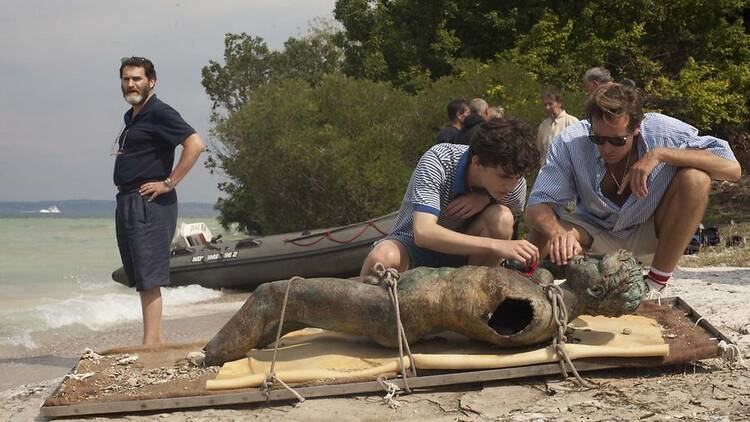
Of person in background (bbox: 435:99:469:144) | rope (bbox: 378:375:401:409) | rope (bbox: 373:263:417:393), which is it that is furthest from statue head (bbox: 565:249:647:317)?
person in background (bbox: 435:99:469:144)

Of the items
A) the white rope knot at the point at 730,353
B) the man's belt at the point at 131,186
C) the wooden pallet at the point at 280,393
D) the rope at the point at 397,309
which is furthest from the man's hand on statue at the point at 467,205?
the man's belt at the point at 131,186

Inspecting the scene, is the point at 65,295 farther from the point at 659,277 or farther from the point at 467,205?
the point at 659,277

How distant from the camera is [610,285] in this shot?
3.84 meters

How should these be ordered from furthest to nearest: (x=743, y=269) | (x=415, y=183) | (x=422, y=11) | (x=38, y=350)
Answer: (x=422, y=11) → (x=38, y=350) → (x=743, y=269) → (x=415, y=183)

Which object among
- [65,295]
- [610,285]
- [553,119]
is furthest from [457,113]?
[65,295]

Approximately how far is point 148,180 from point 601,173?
2.62 metres

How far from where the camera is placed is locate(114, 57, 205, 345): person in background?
535cm

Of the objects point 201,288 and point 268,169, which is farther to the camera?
point 268,169

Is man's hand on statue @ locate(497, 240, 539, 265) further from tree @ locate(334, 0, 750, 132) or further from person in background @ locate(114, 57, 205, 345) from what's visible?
tree @ locate(334, 0, 750, 132)

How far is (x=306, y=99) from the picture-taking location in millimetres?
17188

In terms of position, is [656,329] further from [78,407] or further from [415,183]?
[78,407]

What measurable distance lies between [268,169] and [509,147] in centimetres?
1350

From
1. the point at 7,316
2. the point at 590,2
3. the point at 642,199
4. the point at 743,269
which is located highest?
the point at 590,2

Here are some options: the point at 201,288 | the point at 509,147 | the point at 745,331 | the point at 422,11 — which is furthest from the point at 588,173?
the point at 422,11
